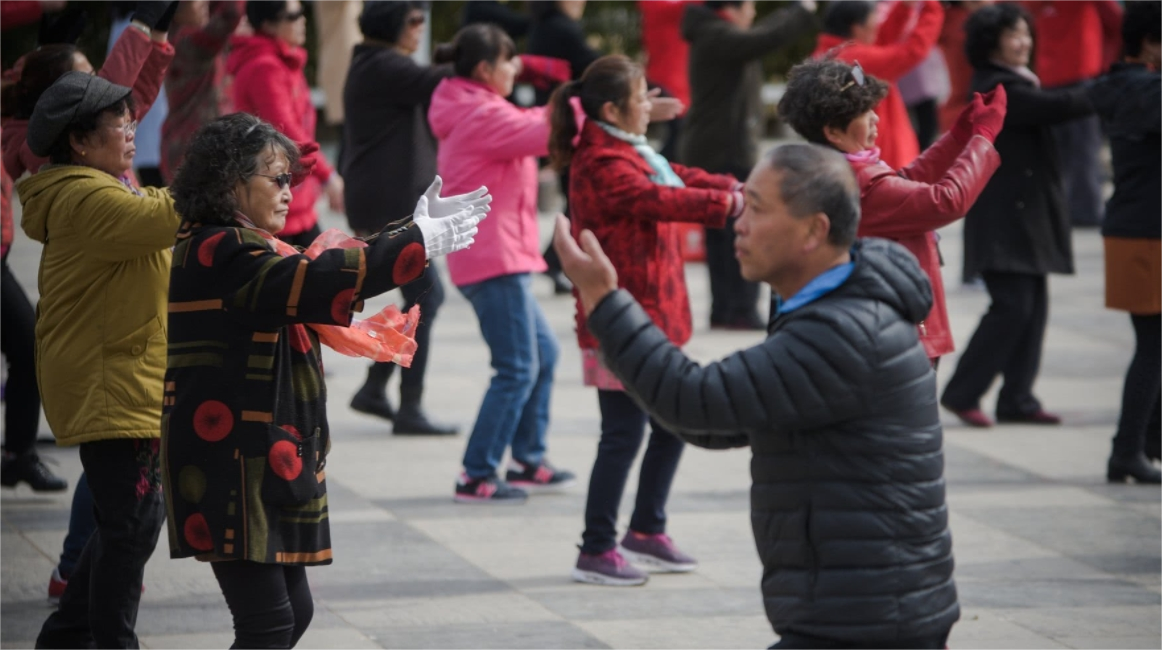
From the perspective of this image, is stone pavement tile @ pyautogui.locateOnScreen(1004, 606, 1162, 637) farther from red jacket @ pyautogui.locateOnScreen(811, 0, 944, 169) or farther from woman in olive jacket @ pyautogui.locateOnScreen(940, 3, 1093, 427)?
red jacket @ pyautogui.locateOnScreen(811, 0, 944, 169)

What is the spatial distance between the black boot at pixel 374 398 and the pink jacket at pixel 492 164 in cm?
143

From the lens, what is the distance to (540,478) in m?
6.95

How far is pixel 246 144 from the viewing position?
3.79 m

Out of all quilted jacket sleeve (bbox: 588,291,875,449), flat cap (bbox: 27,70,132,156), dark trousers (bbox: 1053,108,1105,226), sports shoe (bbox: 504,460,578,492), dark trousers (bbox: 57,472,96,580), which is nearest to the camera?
quilted jacket sleeve (bbox: 588,291,875,449)

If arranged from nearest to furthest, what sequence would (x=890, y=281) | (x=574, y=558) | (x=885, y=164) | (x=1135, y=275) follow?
(x=890, y=281) → (x=885, y=164) → (x=574, y=558) → (x=1135, y=275)

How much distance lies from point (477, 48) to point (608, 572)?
7.79 feet

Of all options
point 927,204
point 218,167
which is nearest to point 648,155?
point 927,204

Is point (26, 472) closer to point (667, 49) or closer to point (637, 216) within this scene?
point (637, 216)

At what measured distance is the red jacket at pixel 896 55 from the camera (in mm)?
9148

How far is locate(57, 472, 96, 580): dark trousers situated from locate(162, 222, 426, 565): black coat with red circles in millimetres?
1427

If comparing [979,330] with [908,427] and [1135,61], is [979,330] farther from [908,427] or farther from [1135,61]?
[908,427]

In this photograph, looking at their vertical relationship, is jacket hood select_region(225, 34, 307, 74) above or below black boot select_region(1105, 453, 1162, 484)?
above

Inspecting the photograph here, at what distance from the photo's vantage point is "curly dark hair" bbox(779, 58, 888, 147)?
4727mm

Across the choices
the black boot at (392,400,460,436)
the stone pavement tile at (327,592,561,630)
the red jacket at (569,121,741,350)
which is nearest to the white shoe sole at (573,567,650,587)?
the stone pavement tile at (327,592,561,630)
